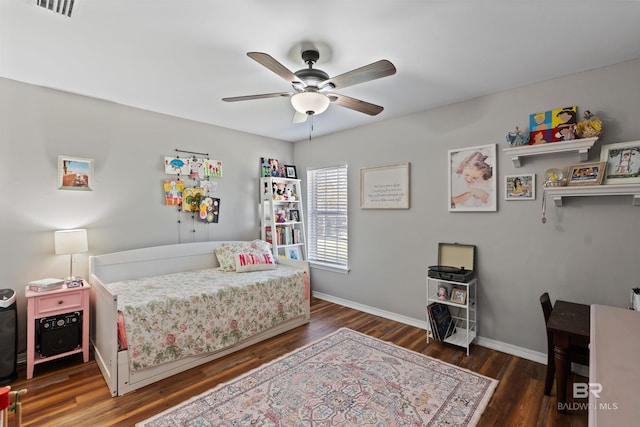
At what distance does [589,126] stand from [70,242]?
435 cm

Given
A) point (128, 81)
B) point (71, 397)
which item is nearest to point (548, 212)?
point (128, 81)

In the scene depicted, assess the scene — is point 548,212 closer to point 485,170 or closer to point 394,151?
point 485,170

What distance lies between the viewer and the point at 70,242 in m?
2.58

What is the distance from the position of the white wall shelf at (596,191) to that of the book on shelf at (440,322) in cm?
143

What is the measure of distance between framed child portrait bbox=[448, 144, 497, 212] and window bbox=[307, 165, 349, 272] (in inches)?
59.3

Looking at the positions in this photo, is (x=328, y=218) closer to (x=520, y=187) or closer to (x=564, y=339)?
(x=520, y=187)

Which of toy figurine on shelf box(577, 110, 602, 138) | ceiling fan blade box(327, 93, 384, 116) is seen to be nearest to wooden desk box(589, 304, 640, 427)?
toy figurine on shelf box(577, 110, 602, 138)

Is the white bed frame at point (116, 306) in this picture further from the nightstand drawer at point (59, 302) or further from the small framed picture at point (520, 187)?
the small framed picture at point (520, 187)

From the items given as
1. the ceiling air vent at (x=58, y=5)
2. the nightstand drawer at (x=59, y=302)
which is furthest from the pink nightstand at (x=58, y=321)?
the ceiling air vent at (x=58, y=5)

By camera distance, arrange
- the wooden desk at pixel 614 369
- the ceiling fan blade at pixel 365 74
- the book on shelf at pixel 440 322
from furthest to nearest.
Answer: the book on shelf at pixel 440 322 → the ceiling fan blade at pixel 365 74 → the wooden desk at pixel 614 369

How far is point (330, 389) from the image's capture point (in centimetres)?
219

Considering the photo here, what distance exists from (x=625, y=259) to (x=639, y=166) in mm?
705

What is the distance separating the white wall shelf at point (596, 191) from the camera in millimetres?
2049

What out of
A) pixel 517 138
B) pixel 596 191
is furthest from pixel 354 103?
pixel 596 191
